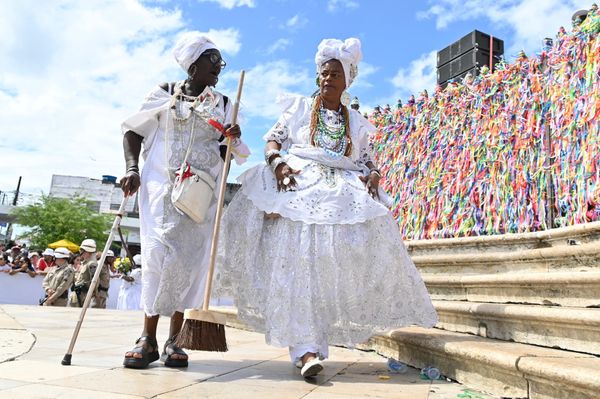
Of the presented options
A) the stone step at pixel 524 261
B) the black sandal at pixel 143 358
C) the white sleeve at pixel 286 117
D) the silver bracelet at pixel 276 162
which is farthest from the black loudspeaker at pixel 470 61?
the black sandal at pixel 143 358

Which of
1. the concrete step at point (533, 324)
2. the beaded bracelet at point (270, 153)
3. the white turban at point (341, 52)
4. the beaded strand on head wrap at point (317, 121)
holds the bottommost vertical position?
the concrete step at point (533, 324)

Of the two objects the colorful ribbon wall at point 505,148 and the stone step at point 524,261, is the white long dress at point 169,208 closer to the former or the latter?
the stone step at point 524,261

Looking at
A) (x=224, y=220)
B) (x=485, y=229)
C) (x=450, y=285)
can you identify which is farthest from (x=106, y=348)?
(x=485, y=229)

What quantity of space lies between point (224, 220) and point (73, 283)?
22.6 ft

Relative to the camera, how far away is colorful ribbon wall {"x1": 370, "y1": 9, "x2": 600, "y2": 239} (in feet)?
13.0

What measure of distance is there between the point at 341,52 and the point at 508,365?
2103 mm

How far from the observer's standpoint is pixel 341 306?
2.85 metres

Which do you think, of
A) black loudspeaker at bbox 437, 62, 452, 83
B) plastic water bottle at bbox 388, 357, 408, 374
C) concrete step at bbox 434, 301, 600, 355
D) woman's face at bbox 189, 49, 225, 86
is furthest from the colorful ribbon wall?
black loudspeaker at bbox 437, 62, 452, 83

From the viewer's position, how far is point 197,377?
2504 mm

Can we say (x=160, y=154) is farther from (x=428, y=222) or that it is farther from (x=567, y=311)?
(x=428, y=222)

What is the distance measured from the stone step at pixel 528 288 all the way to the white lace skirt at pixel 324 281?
0.69 metres

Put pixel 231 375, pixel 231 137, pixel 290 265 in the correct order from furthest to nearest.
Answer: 1. pixel 231 137
2. pixel 290 265
3. pixel 231 375

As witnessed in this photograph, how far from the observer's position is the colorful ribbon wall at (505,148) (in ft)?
13.0

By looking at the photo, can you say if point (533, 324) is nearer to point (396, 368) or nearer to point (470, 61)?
point (396, 368)
